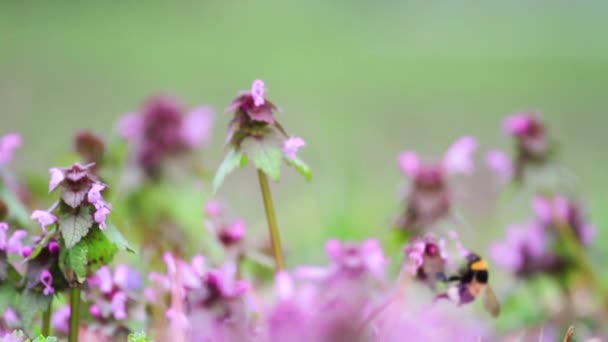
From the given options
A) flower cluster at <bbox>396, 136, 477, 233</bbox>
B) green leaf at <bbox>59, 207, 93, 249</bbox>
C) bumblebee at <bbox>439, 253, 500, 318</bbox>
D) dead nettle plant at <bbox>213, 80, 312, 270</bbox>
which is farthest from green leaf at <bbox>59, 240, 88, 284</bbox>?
flower cluster at <bbox>396, 136, 477, 233</bbox>

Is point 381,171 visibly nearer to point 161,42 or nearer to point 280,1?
point 161,42

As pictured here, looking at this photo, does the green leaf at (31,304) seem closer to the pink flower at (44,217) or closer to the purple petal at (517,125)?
the pink flower at (44,217)

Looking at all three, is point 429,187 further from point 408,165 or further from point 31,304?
point 31,304

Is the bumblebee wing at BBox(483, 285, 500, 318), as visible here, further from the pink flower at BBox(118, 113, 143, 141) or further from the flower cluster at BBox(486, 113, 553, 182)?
the pink flower at BBox(118, 113, 143, 141)

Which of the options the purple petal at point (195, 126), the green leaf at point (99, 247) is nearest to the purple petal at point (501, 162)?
the purple petal at point (195, 126)

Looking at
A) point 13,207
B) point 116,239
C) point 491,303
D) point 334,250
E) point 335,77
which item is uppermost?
point 335,77

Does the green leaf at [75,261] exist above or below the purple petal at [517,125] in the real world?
below

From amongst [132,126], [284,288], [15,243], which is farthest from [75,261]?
[132,126]
